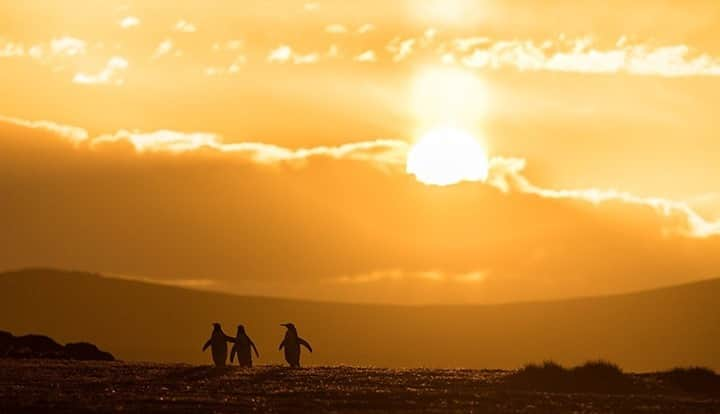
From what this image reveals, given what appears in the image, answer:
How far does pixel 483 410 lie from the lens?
38.4 m

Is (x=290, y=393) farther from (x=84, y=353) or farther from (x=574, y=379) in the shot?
(x=84, y=353)

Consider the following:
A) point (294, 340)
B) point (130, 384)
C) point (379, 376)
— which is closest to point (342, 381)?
point (379, 376)

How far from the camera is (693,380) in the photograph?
47.9 metres

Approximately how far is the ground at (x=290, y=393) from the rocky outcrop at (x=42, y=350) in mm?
8211

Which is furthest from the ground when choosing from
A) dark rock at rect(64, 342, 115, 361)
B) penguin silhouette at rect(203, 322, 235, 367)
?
dark rock at rect(64, 342, 115, 361)

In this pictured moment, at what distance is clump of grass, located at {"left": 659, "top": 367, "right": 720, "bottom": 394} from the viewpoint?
155 ft

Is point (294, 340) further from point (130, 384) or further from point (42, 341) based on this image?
point (130, 384)

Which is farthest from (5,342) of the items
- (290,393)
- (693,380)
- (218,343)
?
(693,380)

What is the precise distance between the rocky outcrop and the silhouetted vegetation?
1768 centimetres

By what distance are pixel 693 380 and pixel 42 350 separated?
24.1 metres

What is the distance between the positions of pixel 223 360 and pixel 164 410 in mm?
23718

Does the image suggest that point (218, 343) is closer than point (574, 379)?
No

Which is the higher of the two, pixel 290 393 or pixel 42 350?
pixel 42 350

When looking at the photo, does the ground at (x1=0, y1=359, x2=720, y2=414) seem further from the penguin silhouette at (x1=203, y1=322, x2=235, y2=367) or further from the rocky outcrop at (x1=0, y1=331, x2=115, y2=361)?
the penguin silhouette at (x1=203, y1=322, x2=235, y2=367)
